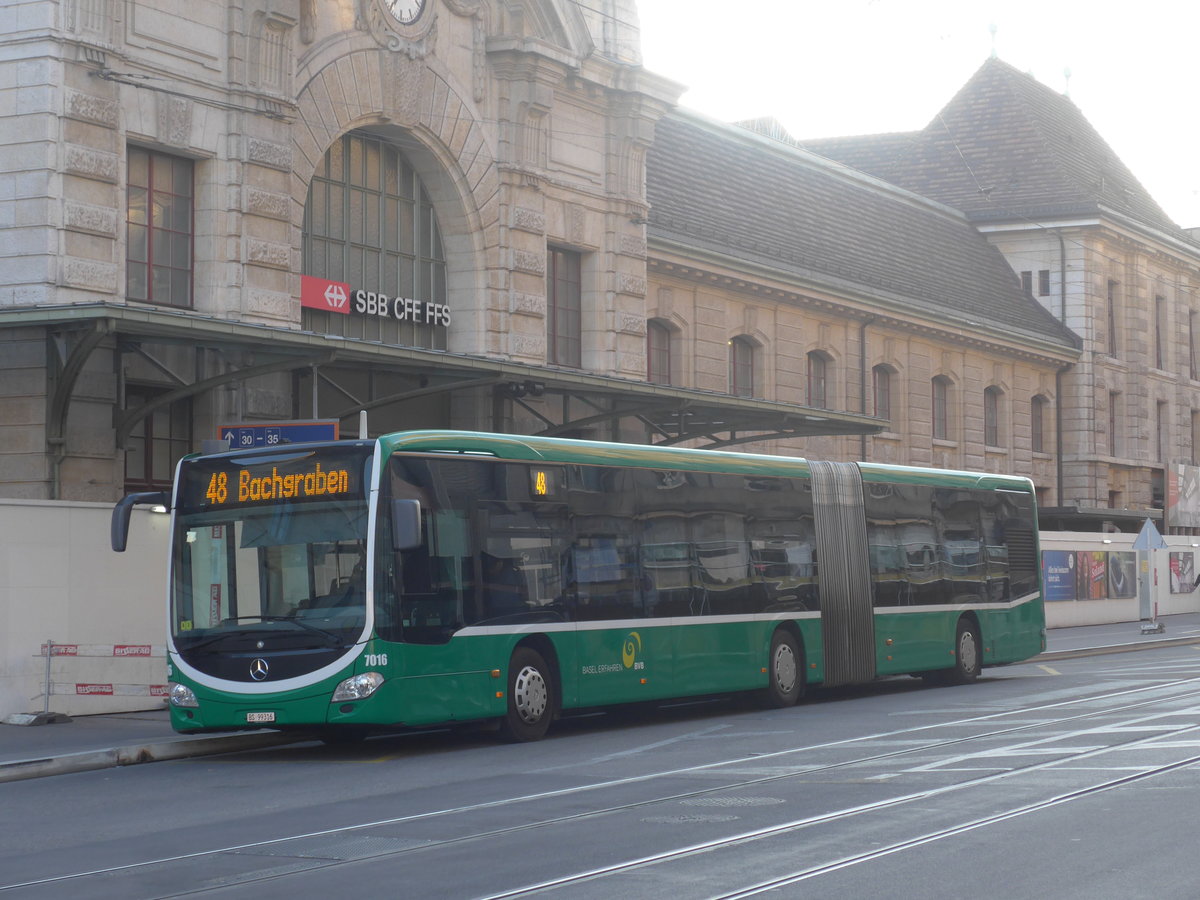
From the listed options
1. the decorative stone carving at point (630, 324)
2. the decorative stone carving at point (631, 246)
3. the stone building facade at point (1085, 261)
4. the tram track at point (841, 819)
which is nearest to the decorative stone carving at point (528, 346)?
the decorative stone carving at point (630, 324)

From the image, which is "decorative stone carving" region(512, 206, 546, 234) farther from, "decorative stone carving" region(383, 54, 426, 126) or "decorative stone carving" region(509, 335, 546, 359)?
"decorative stone carving" region(383, 54, 426, 126)

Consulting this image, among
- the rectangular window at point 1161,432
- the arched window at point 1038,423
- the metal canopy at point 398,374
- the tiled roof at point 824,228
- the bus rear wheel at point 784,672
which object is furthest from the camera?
the rectangular window at point 1161,432

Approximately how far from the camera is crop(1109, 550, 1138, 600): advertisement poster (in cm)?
4672

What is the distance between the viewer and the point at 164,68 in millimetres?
21469

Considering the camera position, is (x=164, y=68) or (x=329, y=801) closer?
(x=329, y=801)

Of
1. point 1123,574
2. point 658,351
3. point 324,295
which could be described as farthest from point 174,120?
point 1123,574

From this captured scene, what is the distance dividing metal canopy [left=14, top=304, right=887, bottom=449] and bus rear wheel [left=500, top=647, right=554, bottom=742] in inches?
172

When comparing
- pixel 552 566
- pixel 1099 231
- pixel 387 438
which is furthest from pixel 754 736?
pixel 1099 231

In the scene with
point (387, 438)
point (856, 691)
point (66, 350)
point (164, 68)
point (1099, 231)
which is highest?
point (1099, 231)

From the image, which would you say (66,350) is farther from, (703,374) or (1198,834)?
(703,374)

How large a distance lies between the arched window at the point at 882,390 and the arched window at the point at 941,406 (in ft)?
7.17

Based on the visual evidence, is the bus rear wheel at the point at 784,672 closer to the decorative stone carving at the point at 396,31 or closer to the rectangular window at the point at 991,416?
the decorative stone carving at the point at 396,31

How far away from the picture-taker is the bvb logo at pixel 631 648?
18312 mm

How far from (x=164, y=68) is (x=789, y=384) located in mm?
20316
